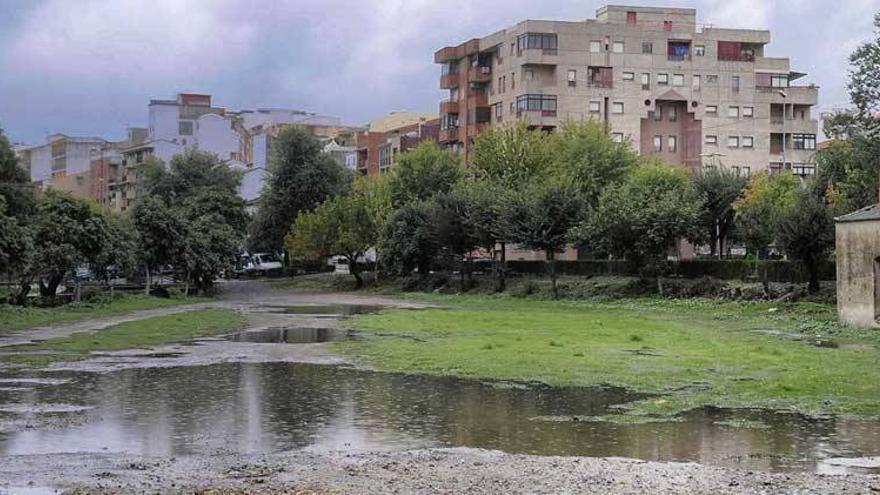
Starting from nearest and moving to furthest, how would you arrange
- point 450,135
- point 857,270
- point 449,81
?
point 857,270 → point 450,135 → point 449,81

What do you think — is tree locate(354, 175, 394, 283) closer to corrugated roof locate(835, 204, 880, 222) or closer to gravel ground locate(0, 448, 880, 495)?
corrugated roof locate(835, 204, 880, 222)

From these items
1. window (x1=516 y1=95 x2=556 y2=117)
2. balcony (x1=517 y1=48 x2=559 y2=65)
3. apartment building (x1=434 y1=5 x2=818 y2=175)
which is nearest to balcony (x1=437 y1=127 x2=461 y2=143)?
apartment building (x1=434 y1=5 x2=818 y2=175)

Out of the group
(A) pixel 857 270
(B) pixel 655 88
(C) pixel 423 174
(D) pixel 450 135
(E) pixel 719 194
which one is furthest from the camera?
(D) pixel 450 135

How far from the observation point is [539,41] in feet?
370

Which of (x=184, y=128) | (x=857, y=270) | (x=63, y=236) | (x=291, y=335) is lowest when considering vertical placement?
(x=291, y=335)

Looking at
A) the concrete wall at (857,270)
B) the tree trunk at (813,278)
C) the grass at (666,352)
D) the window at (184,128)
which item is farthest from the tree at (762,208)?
the window at (184,128)

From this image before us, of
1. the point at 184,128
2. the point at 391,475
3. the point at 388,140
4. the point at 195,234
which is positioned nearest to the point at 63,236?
the point at 195,234

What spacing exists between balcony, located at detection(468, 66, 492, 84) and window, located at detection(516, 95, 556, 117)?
917cm

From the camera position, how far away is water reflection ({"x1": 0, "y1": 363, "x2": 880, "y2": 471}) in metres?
15.7

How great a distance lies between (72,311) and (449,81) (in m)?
81.7

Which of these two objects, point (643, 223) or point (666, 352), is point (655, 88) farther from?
point (666, 352)

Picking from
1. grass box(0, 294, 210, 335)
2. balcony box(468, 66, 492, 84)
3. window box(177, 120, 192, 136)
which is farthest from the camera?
window box(177, 120, 192, 136)

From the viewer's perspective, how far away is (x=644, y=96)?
11694 cm

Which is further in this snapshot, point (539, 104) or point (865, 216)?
point (539, 104)
